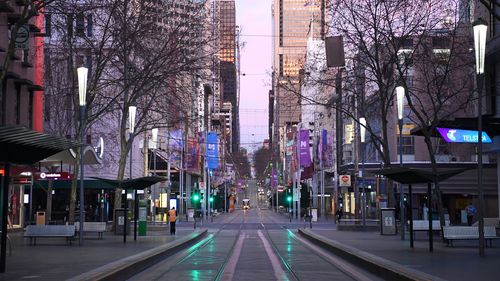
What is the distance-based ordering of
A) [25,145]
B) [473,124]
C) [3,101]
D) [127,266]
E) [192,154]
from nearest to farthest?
[25,145], [127,266], [473,124], [3,101], [192,154]

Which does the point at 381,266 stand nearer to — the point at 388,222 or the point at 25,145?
the point at 25,145

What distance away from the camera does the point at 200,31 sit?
3048 cm

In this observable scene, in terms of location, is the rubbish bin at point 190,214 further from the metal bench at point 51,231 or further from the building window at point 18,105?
the metal bench at point 51,231

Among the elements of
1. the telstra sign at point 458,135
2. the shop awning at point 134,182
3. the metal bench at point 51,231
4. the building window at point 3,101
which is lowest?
the metal bench at point 51,231

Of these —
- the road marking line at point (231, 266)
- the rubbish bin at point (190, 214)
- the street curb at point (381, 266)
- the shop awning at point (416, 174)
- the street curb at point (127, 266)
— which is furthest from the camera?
the rubbish bin at point (190, 214)

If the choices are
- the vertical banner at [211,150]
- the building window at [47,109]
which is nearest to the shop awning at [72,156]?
the building window at [47,109]

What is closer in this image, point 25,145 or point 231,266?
point 25,145

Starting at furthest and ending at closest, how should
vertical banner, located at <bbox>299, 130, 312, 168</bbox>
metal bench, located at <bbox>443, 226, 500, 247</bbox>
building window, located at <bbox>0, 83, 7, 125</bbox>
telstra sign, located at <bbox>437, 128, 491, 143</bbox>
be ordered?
vertical banner, located at <bbox>299, 130, 312, 168</bbox> → building window, located at <bbox>0, 83, 7, 125</bbox> → metal bench, located at <bbox>443, 226, 500, 247</bbox> → telstra sign, located at <bbox>437, 128, 491, 143</bbox>

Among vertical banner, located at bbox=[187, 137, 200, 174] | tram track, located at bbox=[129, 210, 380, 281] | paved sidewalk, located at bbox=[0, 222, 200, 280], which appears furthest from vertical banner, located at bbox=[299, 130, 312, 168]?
paved sidewalk, located at bbox=[0, 222, 200, 280]

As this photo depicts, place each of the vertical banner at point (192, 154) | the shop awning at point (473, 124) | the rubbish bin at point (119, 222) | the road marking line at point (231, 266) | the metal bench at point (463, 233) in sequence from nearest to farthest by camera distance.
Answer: the road marking line at point (231, 266), the shop awning at point (473, 124), the metal bench at point (463, 233), the rubbish bin at point (119, 222), the vertical banner at point (192, 154)

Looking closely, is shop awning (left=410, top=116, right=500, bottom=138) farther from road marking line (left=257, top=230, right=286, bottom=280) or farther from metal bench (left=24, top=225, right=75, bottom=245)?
metal bench (left=24, top=225, right=75, bottom=245)

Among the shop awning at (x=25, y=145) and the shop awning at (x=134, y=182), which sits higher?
the shop awning at (x=25, y=145)

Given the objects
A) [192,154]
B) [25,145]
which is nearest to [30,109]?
[25,145]

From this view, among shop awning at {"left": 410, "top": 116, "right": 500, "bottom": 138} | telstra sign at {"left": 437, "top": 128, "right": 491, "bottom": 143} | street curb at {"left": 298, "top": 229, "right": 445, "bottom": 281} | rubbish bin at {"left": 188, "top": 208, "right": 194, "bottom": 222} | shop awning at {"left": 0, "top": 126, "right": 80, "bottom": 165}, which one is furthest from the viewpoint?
rubbish bin at {"left": 188, "top": 208, "right": 194, "bottom": 222}
